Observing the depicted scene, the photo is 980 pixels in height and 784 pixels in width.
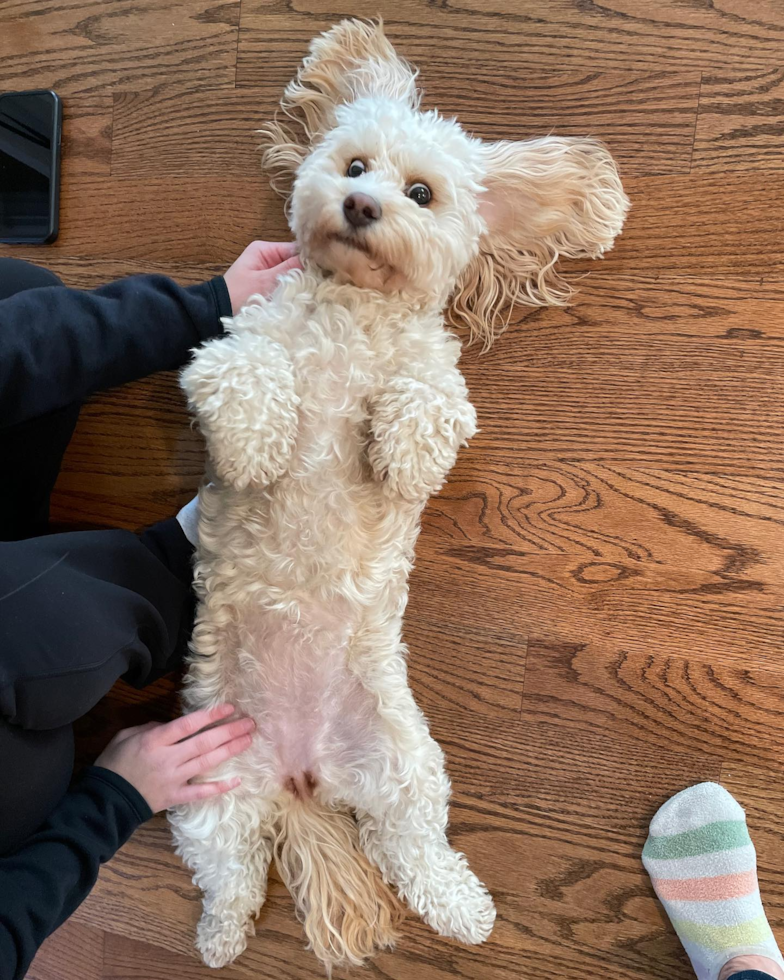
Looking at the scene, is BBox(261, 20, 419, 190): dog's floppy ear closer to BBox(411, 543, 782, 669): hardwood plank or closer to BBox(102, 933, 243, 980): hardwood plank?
BBox(411, 543, 782, 669): hardwood plank

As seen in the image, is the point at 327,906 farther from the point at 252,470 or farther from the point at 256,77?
the point at 256,77

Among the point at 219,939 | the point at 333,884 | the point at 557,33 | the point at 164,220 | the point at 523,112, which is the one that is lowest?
the point at 219,939

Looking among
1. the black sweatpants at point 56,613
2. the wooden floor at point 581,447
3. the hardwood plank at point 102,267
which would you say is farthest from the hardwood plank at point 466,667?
the hardwood plank at point 102,267

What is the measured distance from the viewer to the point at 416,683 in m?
1.15

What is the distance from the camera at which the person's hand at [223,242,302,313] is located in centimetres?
103

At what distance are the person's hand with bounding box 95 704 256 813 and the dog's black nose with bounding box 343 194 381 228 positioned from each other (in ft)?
2.38

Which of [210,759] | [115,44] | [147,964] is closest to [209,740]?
[210,759]

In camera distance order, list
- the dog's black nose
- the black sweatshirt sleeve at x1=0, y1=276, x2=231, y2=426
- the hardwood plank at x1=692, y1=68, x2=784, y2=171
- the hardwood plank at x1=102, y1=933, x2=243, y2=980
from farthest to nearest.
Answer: the hardwood plank at x1=102, y1=933, x2=243, y2=980
the hardwood plank at x1=692, y1=68, x2=784, y2=171
the black sweatshirt sleeve at x1=0, y1=276, x2=231, y2=426
the dog's black nose

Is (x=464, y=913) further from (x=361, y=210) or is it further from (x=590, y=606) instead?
(x=361, y=210)

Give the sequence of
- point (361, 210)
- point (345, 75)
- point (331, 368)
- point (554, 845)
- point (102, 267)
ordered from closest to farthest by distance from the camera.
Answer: point (361, 210)
point (331, 368)
point (345, 75)
point (554, 845)
point (102, 267)

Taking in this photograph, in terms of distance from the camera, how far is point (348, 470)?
3.07ft

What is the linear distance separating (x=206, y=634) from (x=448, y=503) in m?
0.43

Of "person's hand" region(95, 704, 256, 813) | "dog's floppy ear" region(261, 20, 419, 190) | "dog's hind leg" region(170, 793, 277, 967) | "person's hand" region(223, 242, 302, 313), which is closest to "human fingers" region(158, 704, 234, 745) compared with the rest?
"person's hand" region(95, 704, 256, 813)

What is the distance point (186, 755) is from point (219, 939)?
343 millimetres
